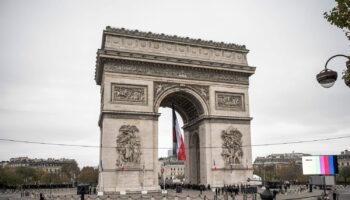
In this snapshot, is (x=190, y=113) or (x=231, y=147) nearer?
(x=231, y=147)

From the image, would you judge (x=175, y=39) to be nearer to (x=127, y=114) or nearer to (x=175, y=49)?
(x=175, y=49)

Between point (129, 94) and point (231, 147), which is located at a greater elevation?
point (129, 94)

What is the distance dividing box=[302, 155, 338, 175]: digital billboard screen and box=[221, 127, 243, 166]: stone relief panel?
55.5 ft

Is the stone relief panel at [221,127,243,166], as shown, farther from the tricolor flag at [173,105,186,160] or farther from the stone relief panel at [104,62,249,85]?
the stone relief panel at [104,62,249,85]

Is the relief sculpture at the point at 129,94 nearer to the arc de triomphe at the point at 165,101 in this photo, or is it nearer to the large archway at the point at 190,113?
the arc de triomphe at the point at 165,101

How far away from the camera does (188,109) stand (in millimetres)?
40375

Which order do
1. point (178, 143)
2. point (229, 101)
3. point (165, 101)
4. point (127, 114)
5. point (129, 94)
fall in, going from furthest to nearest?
point (165, 101), point (229, 101), point (178, 143), point (129, 94), point (127, 114)

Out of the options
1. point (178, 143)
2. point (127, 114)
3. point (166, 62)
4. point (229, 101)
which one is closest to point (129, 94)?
point (127, 114)

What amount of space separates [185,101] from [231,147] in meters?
7.37

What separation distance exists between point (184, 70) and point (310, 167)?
20.2 metres

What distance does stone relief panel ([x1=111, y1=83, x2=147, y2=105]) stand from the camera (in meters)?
33.2

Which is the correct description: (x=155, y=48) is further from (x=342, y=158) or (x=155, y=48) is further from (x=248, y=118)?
(x=342, y=158)

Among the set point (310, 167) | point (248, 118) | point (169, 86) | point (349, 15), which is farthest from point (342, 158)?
point (349, 15)

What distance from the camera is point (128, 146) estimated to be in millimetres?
32250
